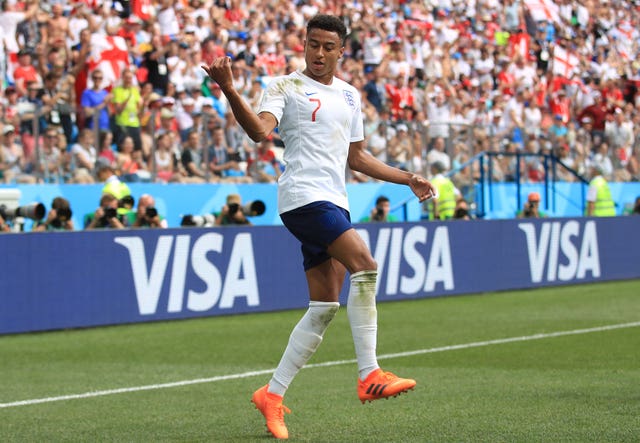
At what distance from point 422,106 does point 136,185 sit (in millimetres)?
8539

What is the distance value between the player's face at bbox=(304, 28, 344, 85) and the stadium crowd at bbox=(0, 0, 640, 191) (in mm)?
10136

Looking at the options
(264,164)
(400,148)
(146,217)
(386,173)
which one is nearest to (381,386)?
(386,173)

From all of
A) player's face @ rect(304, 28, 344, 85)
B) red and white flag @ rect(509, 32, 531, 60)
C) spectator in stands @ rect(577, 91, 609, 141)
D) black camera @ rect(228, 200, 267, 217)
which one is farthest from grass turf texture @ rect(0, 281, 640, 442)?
red and white flag @ rect(509, 32, 531, 60)

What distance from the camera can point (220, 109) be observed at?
67.2ft

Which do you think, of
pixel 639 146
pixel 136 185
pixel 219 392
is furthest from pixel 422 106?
pixel 219 392

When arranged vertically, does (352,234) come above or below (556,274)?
above

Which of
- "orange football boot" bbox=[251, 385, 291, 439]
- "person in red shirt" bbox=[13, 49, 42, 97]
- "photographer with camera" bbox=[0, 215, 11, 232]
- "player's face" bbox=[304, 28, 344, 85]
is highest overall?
"person in red shirt" bbox=[13, 49, 42, 97]

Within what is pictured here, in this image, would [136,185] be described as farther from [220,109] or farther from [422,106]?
[422,106]

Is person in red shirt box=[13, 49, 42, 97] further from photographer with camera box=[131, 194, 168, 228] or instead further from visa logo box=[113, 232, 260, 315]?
visa logo box=[113, 232, 260, 315]

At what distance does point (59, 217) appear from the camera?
47.9 feet

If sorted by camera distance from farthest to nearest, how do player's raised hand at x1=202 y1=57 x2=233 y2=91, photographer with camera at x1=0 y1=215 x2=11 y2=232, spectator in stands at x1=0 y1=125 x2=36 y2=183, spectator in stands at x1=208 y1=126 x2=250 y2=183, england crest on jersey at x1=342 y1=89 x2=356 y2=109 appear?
spectator in stands at x1=208 y1=126 x2=250 y2=183 < spectator in stands at x1=0 y1=125 x2=36 y2=183 < photographer with camera at x1=0 y1=215 x2=11 y2=232 < england crest on jersey at x1=342 y1=89 x2=356 y2=109 < player's raised hand at x1=202 y1=57 x2=233 y2=91

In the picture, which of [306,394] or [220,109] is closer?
[306,394]

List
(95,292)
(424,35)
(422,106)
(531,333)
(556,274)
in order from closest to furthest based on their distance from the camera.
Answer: (531,333) < (95,292) < (556,274) < (422,106) < (424,35)

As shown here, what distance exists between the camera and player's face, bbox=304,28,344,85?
6.54 m
